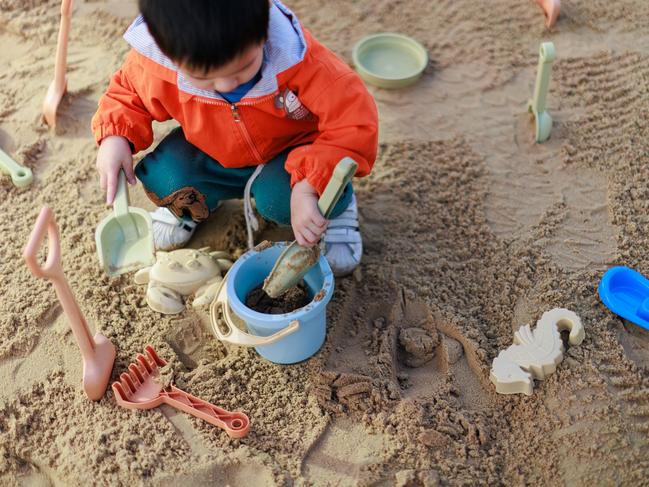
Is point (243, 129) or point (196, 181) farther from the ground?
point (243, 129)

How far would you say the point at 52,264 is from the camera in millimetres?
1277

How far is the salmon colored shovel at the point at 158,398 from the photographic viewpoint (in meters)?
1.50

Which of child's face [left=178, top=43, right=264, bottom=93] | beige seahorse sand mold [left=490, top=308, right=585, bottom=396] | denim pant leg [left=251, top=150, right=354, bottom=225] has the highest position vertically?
child's face [left=178, top=43, right=264, bottom=93]

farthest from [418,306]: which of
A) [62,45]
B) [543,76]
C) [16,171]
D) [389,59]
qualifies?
[62,45]

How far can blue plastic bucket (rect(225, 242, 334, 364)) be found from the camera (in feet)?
4.83

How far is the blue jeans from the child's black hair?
1.72 feet

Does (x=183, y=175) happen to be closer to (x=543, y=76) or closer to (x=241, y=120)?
(x=241, y=120)

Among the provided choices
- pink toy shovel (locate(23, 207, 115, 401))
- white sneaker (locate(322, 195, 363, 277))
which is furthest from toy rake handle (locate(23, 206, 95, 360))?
white sneaker (locate(322, 195, 363, 277))

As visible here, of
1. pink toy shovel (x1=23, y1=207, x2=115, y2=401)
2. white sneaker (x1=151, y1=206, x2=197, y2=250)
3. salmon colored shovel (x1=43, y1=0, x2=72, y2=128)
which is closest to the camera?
pink toy shovel (x1=23, y1=207, x2=115, y2=401)

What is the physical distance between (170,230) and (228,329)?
36cm

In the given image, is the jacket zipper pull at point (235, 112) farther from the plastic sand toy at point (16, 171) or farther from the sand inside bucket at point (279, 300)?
the plastic sand toy at point (16, 171)

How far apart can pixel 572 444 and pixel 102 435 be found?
0.96 metres

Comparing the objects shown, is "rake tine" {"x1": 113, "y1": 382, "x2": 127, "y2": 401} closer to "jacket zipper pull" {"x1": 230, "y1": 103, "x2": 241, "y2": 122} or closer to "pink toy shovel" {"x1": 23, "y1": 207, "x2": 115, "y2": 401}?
"pink toy shovel" {"x1": 23, "y1": 207, "x2": 115, "y2": 401}

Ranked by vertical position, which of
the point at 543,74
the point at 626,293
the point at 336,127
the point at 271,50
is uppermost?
the point at 271,50
